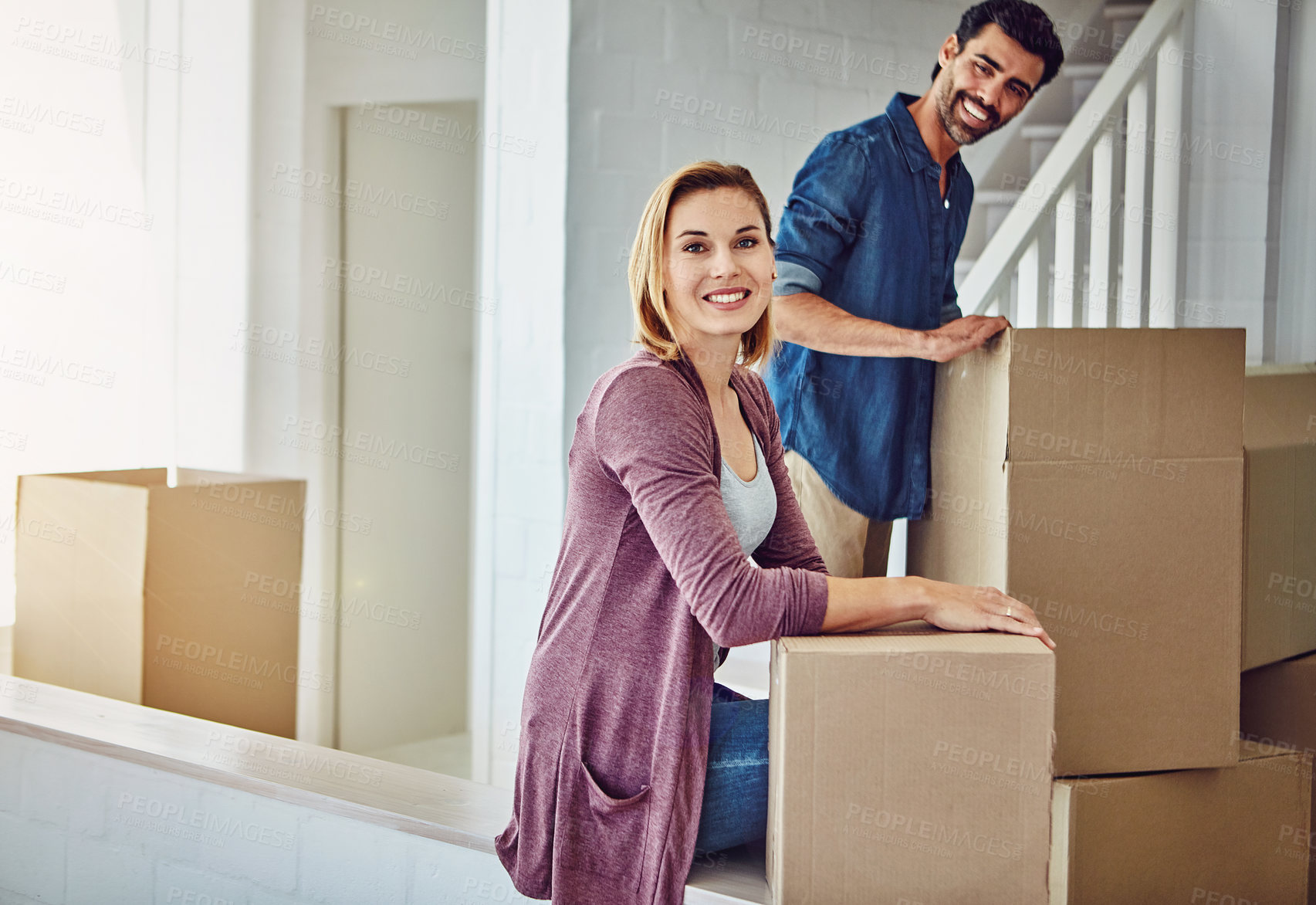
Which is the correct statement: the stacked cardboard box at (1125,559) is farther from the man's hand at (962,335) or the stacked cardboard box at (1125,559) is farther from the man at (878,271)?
the man at (878,271)

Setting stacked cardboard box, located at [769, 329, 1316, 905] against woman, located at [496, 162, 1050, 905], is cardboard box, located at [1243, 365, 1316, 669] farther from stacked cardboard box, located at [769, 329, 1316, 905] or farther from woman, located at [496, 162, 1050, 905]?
woman, located at [496, 162, 1050, 905]

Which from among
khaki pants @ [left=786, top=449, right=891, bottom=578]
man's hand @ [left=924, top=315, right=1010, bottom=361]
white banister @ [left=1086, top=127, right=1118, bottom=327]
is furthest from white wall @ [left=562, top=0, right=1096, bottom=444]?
man's hand @ [left=924, top=315, right=1010, bottom=361]

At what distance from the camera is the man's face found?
1519 mm

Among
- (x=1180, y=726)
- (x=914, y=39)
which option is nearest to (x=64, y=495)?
(x=1180, y=726)

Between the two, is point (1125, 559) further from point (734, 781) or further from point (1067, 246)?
point (1067, 246)

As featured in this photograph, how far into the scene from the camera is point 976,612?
3.38ft

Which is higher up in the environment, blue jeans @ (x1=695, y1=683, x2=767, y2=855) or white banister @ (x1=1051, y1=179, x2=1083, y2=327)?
white banister @ (x1=1051, y1=179, x2=1083, y2=327)

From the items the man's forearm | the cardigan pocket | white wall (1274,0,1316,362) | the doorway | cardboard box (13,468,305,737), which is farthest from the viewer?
the doorway

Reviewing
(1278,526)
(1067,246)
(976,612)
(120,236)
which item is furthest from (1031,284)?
(120,236)

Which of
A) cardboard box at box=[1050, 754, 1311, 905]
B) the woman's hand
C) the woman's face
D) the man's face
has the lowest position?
cardboard box at box=[1050, 754, 1311, 905]

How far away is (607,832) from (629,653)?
179 mm

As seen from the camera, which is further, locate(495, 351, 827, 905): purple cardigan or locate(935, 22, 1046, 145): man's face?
locate(935, 22, 1046, 145): man's face

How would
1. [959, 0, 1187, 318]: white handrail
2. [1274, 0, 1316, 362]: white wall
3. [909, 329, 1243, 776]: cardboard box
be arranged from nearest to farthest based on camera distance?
→ [909, 329, 1243, 776]: cardboard box → [1274, 0, 1316, 362]: white wall → [959, 0, 1187, 318]: white handrail

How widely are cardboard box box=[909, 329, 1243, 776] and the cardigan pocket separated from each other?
48 cm
